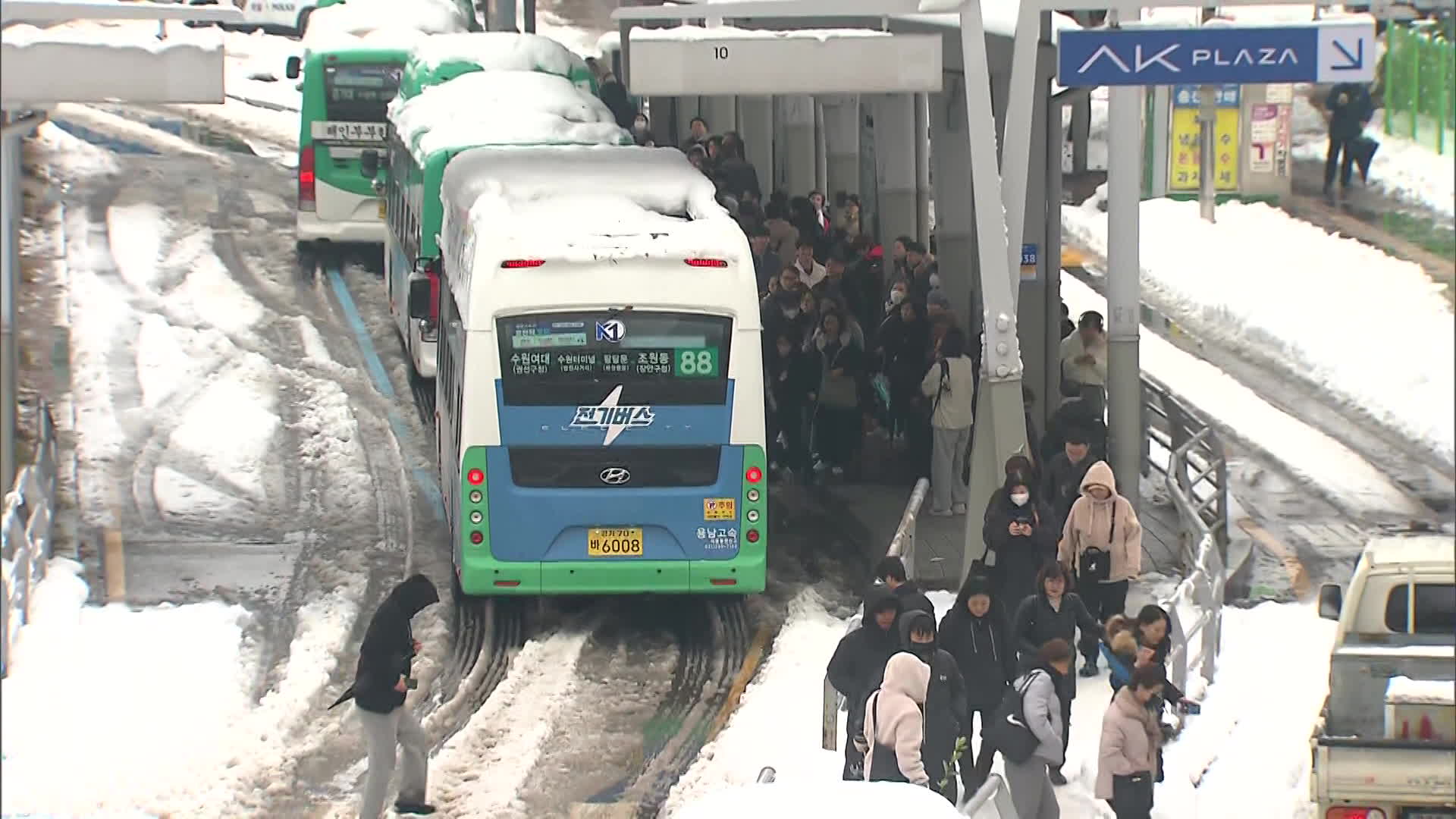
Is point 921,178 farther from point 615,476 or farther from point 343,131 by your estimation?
point 615,476

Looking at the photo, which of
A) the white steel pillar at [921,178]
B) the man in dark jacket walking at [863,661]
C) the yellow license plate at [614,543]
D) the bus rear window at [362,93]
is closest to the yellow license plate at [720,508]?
the yellow license plate at [614,543]

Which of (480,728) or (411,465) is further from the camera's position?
(411,465)

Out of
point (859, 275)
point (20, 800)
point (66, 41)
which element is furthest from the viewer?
point (859, 275)

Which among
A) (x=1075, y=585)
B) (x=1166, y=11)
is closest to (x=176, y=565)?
(x=1075, y=585)

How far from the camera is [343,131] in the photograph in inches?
1230

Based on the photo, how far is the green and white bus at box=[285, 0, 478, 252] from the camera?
31.2m

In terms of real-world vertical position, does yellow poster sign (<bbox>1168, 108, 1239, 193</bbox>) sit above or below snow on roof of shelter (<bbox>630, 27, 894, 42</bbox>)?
below

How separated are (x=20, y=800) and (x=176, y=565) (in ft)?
18.7

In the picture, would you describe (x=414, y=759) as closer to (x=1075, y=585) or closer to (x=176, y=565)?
(x=1075, y=585)

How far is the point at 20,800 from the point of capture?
1388 centimetres

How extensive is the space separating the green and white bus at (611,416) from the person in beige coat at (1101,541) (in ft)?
7.69

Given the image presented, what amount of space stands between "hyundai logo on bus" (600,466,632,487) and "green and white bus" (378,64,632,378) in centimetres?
493

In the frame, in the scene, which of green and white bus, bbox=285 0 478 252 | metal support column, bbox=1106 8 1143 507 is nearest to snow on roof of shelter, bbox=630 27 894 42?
metal support column, bbox=1106 8 1143 507

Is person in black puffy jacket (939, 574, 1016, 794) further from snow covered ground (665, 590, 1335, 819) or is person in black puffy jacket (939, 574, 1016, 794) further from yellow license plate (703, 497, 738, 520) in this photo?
yellow license plate (703, 497, 738, 520)
